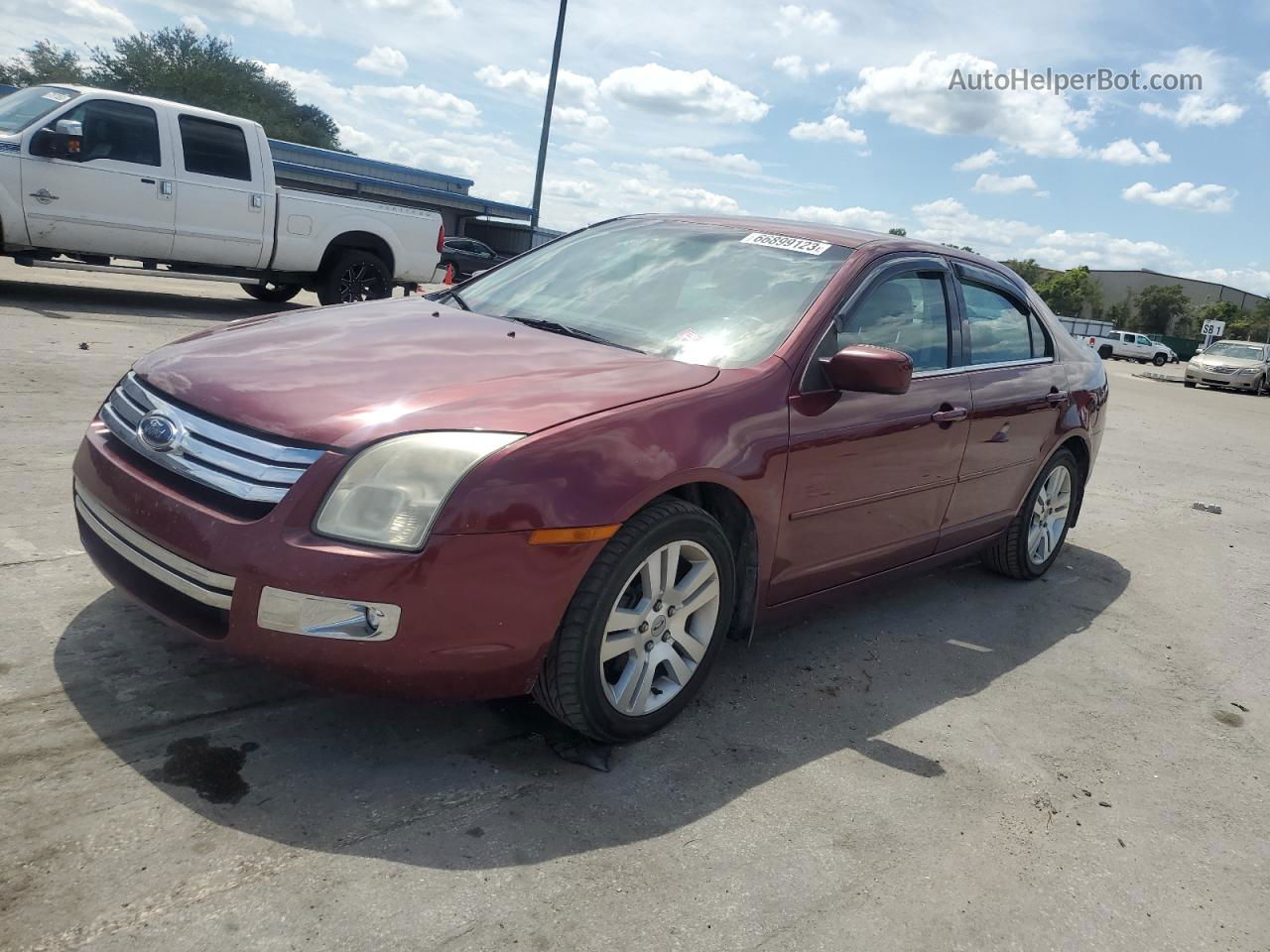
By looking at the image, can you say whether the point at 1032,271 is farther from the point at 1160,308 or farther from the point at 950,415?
the point at 950,415

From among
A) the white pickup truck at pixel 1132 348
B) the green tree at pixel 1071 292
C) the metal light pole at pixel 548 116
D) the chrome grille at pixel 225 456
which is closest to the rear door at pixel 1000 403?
the chrome grille at pixel 225 456

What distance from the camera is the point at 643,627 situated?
2.96m

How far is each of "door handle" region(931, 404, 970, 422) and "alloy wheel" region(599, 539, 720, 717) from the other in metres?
1.37

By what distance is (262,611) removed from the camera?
2498mm

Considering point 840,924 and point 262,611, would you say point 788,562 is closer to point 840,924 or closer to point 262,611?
point 840,924

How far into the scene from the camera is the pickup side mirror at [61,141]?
9656 millimetres

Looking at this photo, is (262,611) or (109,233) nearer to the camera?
(262,611)

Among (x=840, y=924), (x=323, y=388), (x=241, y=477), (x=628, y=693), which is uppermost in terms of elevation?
(x=323, y=388)

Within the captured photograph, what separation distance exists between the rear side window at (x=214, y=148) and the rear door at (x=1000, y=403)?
9102 millimetres

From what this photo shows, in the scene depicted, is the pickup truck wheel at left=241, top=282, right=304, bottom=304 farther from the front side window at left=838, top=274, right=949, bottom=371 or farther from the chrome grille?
the chrome grille

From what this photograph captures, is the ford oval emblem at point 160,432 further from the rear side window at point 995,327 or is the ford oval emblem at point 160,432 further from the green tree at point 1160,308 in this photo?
the green tree at point 1160,308

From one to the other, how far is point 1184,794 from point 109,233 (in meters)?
10.6

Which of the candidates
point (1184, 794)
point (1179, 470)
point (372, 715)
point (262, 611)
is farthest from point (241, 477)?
point (1179, 470)

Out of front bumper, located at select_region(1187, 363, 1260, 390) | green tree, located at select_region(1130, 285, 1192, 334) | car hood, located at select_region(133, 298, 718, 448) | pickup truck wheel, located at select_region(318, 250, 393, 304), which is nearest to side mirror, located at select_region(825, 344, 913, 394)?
car hood, located at select_region(133, 298, 718, 448)
